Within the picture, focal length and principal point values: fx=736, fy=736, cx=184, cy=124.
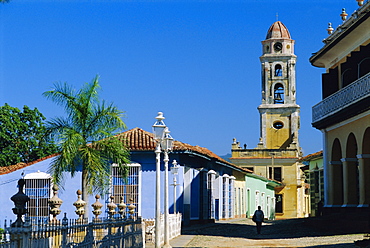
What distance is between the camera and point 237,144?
67.8 m

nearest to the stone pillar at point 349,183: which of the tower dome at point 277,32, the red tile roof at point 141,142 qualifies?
the red tile roof at point 141,142

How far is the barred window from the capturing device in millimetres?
29484

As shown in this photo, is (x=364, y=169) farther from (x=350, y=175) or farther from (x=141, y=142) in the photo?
(x=141, y=142)

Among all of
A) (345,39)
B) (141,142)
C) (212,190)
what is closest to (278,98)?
(212,190)

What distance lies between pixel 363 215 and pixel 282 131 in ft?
162

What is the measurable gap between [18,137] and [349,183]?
30368mm

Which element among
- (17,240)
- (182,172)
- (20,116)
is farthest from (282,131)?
(17,240)

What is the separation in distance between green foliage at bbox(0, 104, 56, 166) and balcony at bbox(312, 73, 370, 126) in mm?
25247

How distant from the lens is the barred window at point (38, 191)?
96.7 ft

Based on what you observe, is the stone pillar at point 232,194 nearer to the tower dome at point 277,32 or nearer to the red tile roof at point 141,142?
the red tile roof at point 141,142

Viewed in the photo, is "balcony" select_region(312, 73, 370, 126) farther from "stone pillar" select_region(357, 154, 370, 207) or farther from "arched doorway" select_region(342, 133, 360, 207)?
"stone pillar" select_region(357, 154, 370, 207)

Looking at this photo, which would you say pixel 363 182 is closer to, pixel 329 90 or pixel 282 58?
pixel 329 90

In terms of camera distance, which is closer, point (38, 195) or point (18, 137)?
point (38, 195)

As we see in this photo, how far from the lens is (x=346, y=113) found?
23.6m
